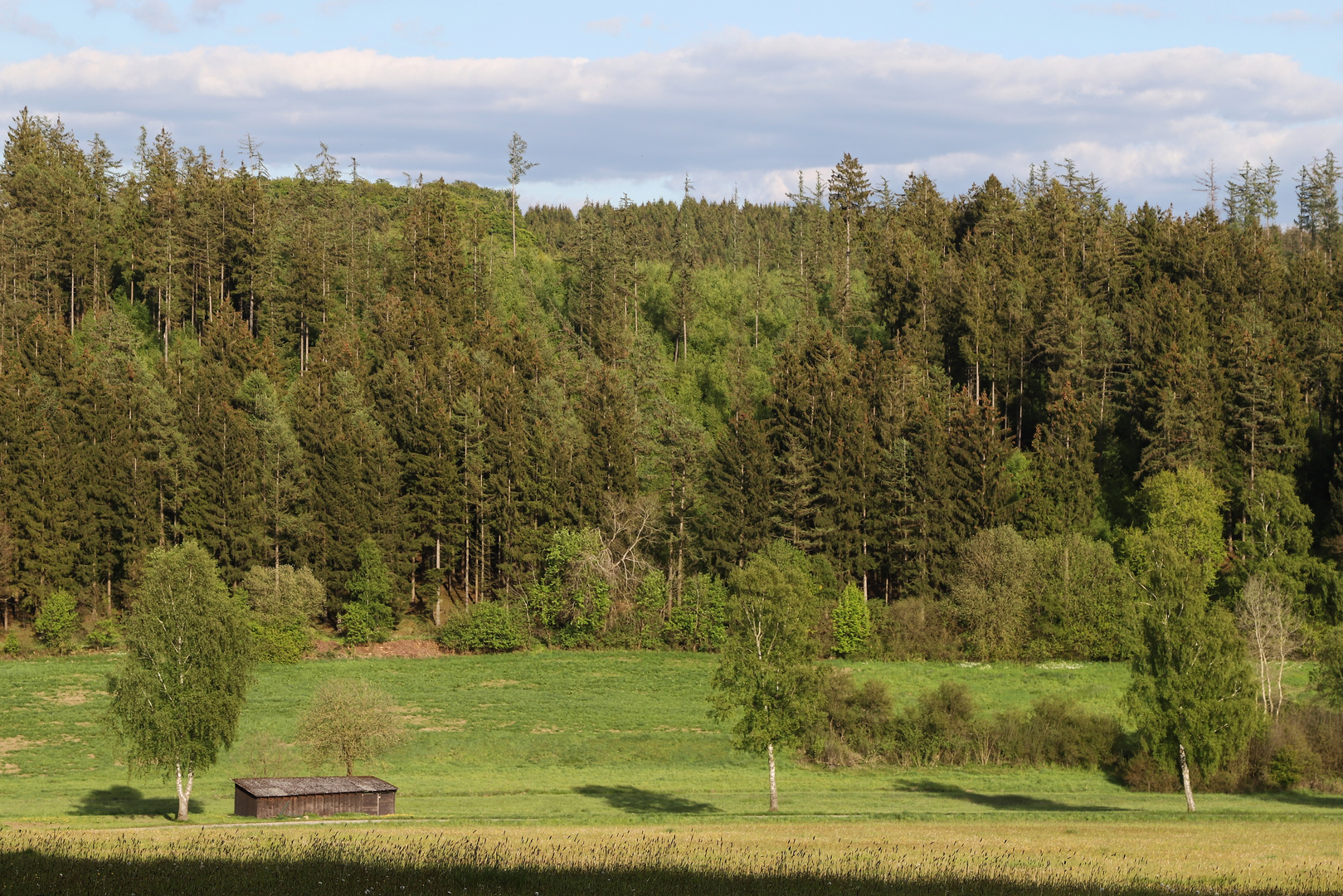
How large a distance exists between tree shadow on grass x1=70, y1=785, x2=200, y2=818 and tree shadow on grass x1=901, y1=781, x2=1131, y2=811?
1276 inches

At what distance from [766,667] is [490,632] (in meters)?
43.3

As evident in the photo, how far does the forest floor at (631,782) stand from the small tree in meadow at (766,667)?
10.2 ft

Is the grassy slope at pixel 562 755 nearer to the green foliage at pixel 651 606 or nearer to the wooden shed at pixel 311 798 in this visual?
the wooden shed at pixel 311 798

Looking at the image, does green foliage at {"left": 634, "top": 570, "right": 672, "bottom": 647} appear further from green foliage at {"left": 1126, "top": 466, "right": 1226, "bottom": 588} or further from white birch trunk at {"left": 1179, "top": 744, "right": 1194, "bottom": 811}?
white birch trunk at {"left": 1179, "top": 744, "right": 1194, "bottom": 811}

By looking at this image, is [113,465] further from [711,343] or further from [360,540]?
[711,343]

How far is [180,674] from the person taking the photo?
4503cm

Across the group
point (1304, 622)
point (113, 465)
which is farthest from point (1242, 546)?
point (113, 465)

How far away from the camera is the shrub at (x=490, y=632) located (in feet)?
285

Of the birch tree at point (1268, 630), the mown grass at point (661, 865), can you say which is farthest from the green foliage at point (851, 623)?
the mown grass at point (661, 865)

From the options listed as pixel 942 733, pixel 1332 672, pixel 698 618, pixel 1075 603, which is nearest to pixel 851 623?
pixel 698 618

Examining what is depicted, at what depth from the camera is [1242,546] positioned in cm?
8406

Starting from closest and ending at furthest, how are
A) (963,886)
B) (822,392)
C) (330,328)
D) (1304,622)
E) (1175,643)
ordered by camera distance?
(963,886), (1175,643), (1304,622), (822,392), (330,328)

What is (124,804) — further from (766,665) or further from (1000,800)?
(1000,800)

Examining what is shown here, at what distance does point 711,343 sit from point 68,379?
6500 cm
